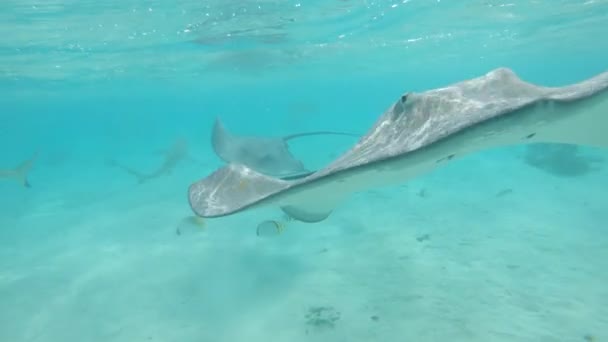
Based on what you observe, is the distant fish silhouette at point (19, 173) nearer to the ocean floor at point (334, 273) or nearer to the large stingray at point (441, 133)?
the ocean floor at point (334, 273)

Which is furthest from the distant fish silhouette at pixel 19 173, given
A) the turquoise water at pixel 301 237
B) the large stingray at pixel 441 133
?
the large stingray at pixel 441 133

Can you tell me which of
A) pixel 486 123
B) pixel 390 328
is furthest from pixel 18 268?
pixel 486 123

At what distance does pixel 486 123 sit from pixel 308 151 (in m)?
26.1

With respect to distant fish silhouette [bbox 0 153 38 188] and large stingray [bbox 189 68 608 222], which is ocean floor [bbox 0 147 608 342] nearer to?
distant fish silhouette [bbox 0 153 38 188]

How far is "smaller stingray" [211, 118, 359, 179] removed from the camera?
9852 mm

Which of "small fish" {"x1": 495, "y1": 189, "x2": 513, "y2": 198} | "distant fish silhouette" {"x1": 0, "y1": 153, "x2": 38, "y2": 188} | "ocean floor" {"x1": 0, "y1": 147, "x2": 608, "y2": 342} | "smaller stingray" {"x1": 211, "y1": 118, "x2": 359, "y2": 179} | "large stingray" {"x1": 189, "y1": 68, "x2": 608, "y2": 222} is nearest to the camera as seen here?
"large stingray" {"x1": 189, "y1": 68, "x2": 608, "y2": 222}

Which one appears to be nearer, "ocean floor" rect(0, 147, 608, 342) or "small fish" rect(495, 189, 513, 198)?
"ocean floor" rect(0, 147, 608, 342)

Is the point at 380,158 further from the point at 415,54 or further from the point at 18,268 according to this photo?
the point at 415,54

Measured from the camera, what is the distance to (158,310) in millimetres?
7391

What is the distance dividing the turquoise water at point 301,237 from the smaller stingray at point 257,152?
6.28ft

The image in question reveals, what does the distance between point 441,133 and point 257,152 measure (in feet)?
26.9

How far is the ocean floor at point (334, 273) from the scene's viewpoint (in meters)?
6.45

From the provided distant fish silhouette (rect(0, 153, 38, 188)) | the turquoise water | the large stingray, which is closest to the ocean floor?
the turquoise water

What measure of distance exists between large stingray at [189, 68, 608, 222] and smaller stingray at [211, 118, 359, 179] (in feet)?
17.3
